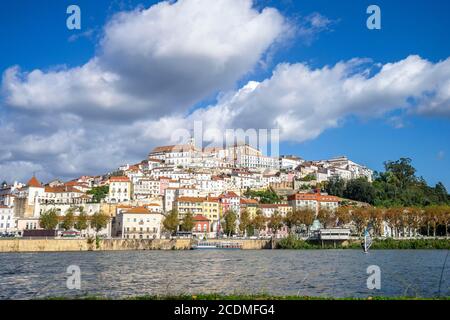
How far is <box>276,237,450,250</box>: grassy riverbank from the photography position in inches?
3477

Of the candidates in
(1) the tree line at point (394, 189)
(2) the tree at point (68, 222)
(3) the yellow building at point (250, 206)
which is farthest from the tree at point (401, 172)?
(2) the tree at point (68, 222)

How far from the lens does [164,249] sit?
302ft

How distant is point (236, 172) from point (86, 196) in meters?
57.1

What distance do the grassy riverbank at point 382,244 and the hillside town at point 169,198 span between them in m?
14.2

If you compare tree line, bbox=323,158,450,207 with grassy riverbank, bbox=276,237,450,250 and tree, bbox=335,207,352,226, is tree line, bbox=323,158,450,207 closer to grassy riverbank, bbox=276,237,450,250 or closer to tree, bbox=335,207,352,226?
tree, bbox=335,207,352,226

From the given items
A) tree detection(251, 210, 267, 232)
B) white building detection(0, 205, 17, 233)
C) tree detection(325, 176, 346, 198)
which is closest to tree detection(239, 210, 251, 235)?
tree detection(251, 210, 267, 232)

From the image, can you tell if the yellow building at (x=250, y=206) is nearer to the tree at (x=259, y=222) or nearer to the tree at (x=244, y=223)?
the tree at (x=244, y=223)

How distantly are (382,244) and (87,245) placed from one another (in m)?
55.8

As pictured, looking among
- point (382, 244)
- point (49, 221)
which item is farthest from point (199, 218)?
point (382, 244)

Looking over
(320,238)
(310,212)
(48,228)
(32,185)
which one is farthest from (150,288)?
(32,185)

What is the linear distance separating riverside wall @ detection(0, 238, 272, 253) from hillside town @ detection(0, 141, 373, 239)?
1118cm

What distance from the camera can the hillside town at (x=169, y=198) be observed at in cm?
11319

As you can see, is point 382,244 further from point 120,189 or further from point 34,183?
point 34,183

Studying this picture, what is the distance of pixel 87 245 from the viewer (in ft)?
291
